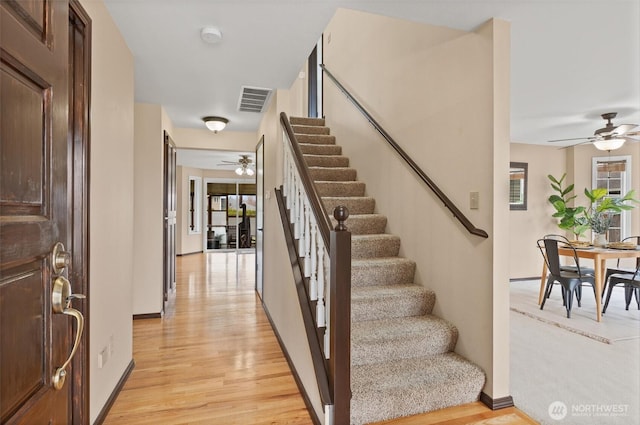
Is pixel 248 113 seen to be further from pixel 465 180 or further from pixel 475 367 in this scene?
pixel 475 367

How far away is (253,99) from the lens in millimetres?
3889

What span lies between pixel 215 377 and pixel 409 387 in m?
1.42

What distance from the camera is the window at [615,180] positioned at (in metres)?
6.18

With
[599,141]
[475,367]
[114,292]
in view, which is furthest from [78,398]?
[599,141]

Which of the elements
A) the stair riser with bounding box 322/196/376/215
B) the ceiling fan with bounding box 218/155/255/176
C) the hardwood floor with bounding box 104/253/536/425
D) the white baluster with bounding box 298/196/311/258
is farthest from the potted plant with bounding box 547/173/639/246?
the ceiling fan with bounding box 218/155/255/176

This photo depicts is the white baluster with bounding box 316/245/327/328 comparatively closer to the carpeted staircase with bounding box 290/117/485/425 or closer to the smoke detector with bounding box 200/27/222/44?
the carpeted staircase with bounding box 290/117/485/425

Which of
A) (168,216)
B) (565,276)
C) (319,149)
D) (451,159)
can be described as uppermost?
(319,149)

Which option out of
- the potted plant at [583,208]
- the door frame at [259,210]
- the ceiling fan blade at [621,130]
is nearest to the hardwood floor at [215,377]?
the door frame at [259,210]

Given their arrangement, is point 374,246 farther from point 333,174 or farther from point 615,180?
point 615,180

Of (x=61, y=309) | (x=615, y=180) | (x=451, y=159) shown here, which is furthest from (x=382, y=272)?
(x=615, y=180)

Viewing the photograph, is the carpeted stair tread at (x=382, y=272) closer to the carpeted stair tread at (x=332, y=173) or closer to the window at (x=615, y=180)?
the carpeted stair tread at (x=332, y=173)

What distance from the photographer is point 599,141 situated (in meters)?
4.39

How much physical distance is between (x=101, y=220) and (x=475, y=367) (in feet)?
8.16

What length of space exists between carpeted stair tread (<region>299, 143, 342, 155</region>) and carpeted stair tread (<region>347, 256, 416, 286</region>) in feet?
6.22
